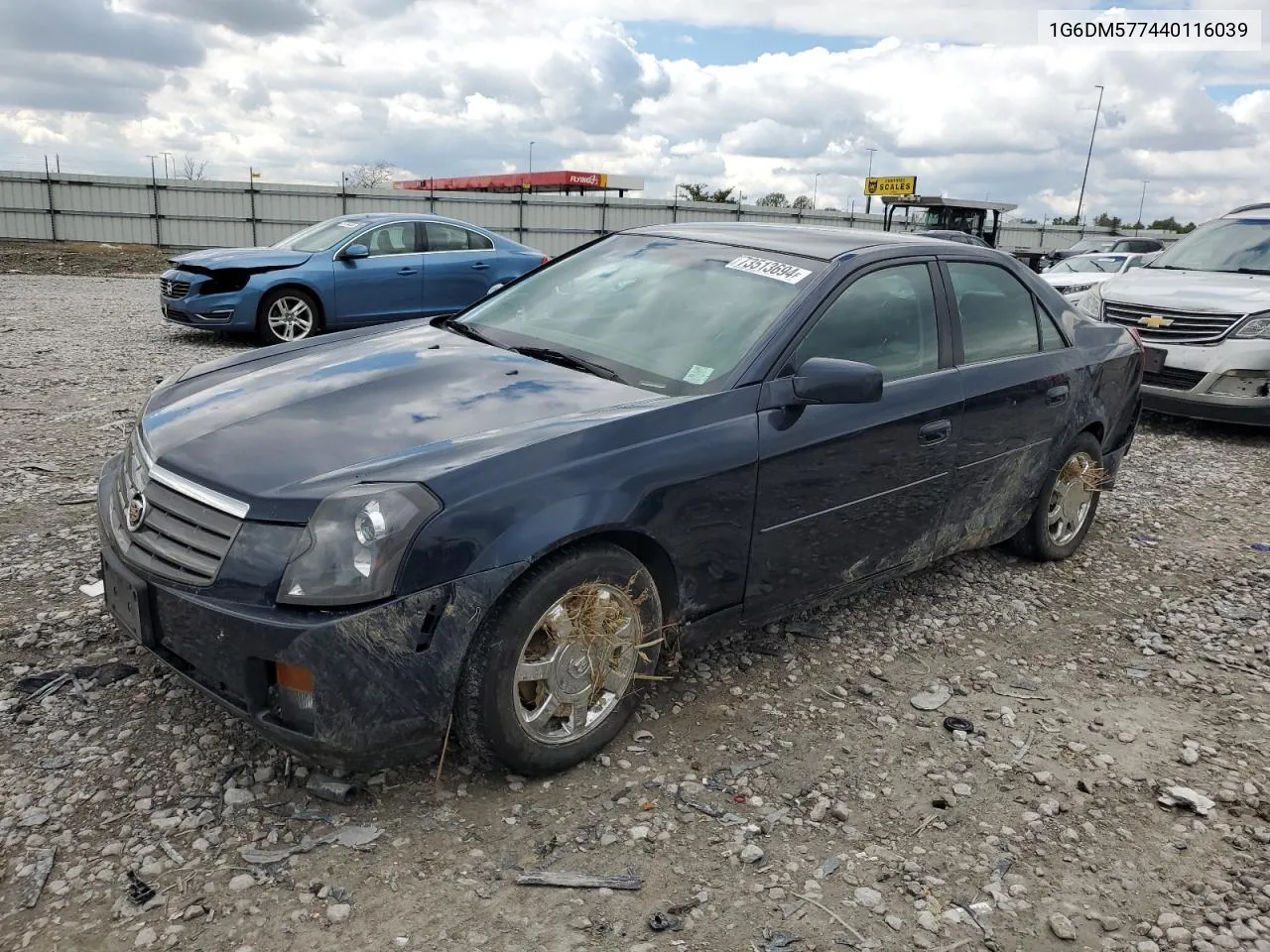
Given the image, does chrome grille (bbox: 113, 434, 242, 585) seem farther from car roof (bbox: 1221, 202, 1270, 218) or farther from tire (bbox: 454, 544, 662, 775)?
car roof (bbox: 1221, 202, 1270, 218)

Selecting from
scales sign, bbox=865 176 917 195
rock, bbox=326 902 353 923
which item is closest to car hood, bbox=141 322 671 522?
rock, bbox=326 902 353 923

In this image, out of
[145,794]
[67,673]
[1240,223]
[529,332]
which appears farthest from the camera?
[1240,223]

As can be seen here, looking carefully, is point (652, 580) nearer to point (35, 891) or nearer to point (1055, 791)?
point (1055, 791)

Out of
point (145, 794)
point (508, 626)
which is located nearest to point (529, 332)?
point (508, 626)

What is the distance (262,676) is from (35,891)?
2.33 ft

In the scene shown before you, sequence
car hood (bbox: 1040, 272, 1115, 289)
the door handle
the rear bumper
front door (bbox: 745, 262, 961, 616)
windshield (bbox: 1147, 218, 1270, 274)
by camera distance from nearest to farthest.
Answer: front door (bbox: 745, 262, 961, 616) → the door handle → the rear bumper → windshield (bbox: 1147, 218, 1270, 274) → car hood (bbox: 1040, 272, 1115, 289)

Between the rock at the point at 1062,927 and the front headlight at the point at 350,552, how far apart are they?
189 cm

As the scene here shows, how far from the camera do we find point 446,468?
103 inches

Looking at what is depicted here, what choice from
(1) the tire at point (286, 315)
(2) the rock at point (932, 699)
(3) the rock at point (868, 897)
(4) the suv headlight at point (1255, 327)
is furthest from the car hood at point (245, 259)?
(3) the rock at point (868, 897)

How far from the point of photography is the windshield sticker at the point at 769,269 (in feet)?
12.0

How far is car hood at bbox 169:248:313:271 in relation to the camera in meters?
10.3

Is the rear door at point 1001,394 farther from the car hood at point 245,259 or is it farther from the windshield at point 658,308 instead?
the car hood at point 245,259

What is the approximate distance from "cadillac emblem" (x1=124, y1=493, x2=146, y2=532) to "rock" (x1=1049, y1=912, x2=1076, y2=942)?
2.70 metres

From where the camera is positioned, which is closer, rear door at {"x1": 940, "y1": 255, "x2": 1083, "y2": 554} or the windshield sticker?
the windshield sticker
